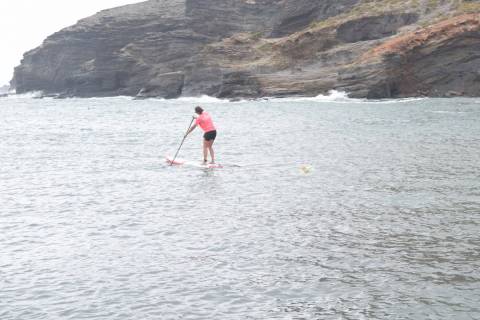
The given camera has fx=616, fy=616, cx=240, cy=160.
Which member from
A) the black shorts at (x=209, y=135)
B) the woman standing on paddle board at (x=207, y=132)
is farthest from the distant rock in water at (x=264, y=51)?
the black shorts at (x=209, y=135)

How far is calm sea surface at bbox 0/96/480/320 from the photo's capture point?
887 cm

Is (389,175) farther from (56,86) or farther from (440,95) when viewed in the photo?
(56,86)

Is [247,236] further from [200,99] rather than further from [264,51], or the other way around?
[264,51]

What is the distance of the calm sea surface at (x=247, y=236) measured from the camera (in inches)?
349

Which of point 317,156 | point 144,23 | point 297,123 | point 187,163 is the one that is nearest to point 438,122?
point 297,123

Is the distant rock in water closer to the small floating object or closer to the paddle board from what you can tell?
the paddle board

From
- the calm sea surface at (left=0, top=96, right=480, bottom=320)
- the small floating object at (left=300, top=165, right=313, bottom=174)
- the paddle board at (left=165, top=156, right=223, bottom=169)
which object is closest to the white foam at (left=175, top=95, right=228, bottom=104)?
the paddle board at (left=165, top=156, right=223, bottom=169)

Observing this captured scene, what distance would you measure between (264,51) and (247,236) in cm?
9190

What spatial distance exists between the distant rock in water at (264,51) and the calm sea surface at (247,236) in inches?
1872

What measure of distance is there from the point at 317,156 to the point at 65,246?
14.6 m

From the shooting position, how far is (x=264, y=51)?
102062mm

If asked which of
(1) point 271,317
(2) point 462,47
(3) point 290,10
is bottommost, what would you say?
(1) point 271,317

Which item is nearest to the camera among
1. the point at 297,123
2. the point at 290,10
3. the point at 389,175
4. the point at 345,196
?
the point at 345,196

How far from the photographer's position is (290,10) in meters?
123
